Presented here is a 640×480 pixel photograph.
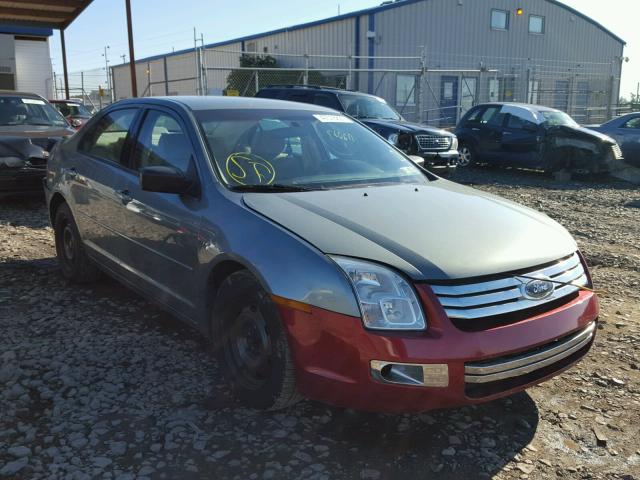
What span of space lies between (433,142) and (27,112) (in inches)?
272

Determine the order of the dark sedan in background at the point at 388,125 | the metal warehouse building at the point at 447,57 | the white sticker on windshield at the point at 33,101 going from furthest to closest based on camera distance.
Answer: the metal warehouse building at the point at 447,57 < the dark sedan in background at the point at 388,125 < the white sticker on windshield at the point at 33,101

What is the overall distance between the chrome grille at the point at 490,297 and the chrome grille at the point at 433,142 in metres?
8.48

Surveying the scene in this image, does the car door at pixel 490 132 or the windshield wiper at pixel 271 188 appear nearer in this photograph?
Answer: the windshield wiper at pixel 271 188

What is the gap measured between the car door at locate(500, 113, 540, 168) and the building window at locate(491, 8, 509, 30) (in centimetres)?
1706

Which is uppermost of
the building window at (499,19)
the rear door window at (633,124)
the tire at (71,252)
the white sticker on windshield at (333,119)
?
the building window at (499,19)

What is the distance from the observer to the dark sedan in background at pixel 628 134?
12312 mm

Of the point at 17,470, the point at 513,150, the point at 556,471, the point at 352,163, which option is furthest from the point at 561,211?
the point at 17,470

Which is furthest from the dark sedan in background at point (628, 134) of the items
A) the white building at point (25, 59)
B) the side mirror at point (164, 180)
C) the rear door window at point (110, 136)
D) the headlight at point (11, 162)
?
the white building at point (25, 59)

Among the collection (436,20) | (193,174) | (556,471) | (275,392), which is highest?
(436,20)

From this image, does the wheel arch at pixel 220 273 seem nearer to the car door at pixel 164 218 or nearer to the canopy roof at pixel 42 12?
the car door at pixel 164 218

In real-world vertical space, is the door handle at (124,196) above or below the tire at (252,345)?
above

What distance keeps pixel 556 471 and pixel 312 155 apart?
7.53 ft

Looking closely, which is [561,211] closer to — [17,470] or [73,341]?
[73,341]

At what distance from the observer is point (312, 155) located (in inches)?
154
